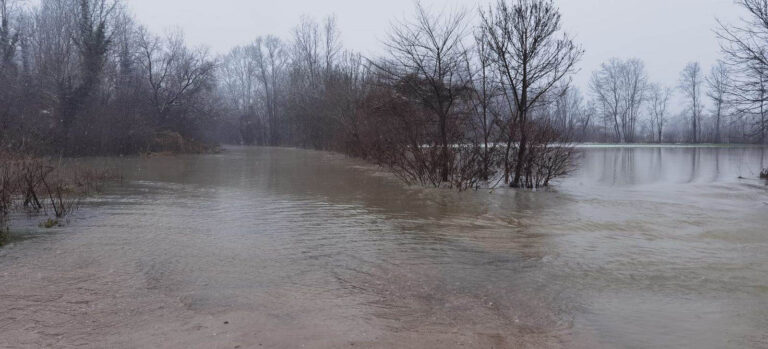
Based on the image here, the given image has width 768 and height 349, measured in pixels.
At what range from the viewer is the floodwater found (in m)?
4.45

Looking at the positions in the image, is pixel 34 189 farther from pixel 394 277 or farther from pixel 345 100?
pixel 345 100

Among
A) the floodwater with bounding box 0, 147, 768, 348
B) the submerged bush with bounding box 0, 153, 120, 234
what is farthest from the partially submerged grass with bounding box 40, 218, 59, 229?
the submerged bush with bounding box 0, 153, 120, 234

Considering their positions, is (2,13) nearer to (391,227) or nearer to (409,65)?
(409,65)

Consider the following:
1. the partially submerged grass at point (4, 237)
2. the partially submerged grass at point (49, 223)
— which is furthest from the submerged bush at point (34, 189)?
the partially submerged grass at point (49, 223)

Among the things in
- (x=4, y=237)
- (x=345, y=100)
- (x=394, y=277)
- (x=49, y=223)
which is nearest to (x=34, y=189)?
(x=49, y=223)

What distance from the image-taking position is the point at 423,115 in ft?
55.1

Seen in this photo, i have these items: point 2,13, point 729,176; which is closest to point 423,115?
point 729,176

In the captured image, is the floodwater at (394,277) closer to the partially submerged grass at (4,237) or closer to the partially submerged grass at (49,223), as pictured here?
the partially submerged grass at (49,223)

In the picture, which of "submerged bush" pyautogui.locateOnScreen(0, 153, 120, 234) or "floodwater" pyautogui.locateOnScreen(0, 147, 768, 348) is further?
"submerged bush" pyautogui.locateOnScreen(0, 153, 120, 234)

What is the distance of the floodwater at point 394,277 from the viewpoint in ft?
14.6

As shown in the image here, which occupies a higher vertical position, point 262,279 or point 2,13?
point 2,13

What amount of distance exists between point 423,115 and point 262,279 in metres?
11.5

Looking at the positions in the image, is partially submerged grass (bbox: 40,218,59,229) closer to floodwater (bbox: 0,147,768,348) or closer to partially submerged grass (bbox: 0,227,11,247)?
floodwater (bbox: 0,147,768,348)

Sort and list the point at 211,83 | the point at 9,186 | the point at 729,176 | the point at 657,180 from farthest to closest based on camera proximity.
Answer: the point at 211,83
the point at 729,176
the point at 657,180
the point at 9,186
